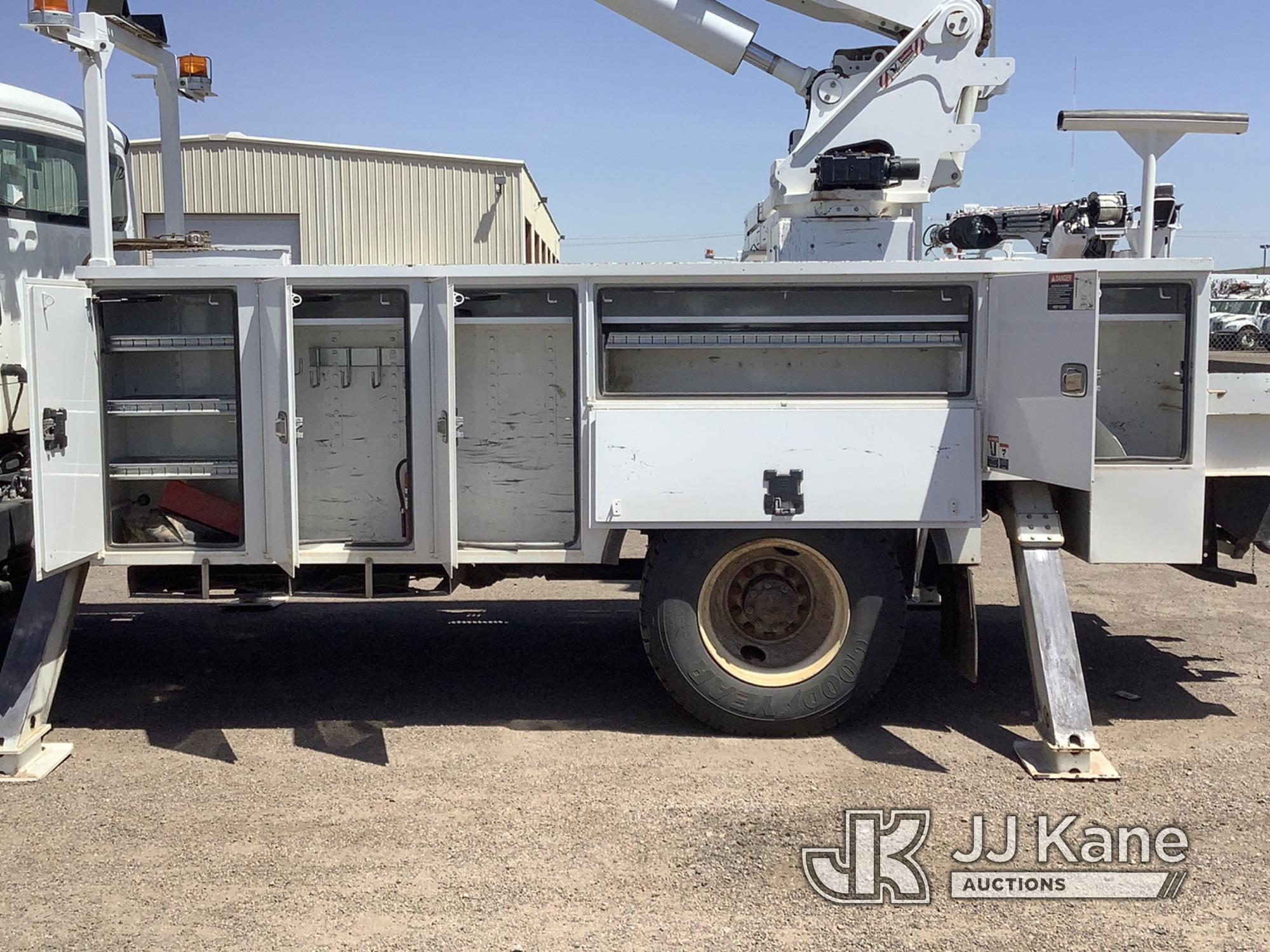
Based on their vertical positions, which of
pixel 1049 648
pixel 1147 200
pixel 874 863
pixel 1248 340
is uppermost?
pixel 1248 340

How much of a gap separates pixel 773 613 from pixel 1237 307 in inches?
1356

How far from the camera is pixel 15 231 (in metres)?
6.19

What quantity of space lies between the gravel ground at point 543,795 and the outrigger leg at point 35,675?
21 centimetres

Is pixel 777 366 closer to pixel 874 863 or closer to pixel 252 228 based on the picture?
pixel 874 863

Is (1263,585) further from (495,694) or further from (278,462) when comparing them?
(278,462)

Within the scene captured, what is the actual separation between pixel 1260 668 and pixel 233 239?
2061 cm

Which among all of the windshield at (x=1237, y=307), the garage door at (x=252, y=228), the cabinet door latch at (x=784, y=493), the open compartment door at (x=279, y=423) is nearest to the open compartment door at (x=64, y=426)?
the open compartment door at (x=279, y=423)

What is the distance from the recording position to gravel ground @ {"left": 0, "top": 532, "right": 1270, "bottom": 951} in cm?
382

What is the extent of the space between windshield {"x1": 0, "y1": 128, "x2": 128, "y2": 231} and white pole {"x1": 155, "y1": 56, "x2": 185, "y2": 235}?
0.46 m

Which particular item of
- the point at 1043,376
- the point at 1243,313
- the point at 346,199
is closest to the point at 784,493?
the point at 1043,376

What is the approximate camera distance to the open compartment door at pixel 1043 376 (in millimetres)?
4801

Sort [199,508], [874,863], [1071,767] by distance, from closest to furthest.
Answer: [874,863]
[1071,767]
[199,508]

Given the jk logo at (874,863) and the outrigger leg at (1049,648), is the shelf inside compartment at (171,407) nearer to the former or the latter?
the jk logo at (874,863)

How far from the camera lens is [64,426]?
512 cm
